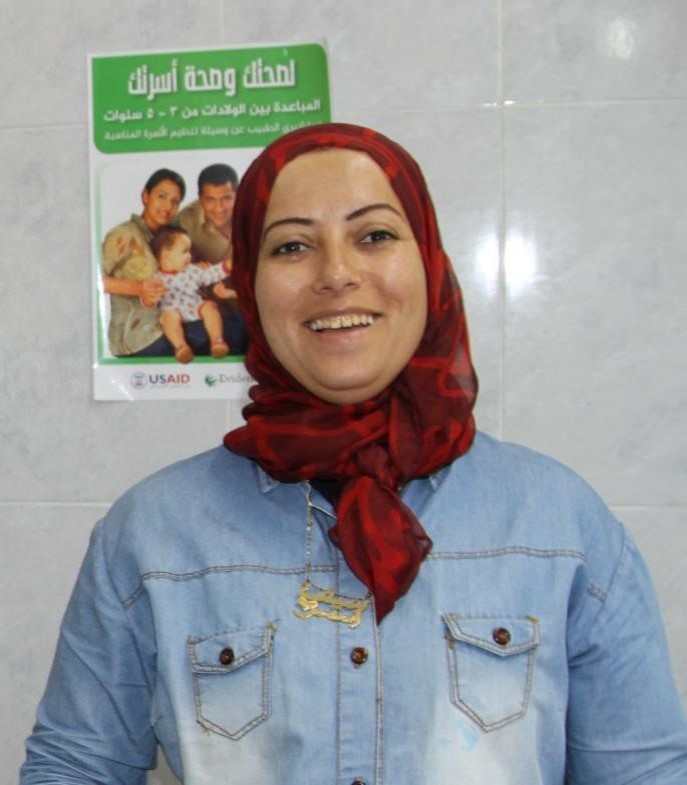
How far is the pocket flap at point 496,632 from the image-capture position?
806mm

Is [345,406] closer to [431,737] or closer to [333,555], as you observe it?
[333,555]

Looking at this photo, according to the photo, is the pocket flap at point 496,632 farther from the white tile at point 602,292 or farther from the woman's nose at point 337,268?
the white tile at point 602,292

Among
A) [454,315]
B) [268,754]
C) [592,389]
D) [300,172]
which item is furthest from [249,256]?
[592,389]


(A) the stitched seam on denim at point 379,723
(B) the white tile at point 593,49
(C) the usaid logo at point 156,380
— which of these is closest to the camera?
(A) the stitched seam on denim at point 379,723

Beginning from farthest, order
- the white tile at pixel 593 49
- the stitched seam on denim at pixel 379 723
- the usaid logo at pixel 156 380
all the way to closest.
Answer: the usaid logo at pixel 156 380 → the white tile at pixel 593 49 → the stitched seam on denim at pixel 379 723

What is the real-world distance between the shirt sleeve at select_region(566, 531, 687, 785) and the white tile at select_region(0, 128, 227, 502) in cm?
65

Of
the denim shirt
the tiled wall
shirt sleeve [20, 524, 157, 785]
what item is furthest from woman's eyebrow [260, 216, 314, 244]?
the tiled wall

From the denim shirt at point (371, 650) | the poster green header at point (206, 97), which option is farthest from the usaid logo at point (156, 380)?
the denim shirt at point (371, 650)

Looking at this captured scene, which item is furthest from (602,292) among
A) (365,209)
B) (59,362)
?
(59,362)

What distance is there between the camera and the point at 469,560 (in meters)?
0.83

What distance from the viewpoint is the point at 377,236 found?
0.84 m

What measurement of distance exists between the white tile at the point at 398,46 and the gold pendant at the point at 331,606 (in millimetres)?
717

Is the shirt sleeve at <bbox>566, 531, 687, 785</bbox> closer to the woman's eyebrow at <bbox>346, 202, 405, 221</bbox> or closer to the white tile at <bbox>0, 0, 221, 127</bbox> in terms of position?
the woman's eyebrow at <bbox>346, 202, 405, 221</bbox>

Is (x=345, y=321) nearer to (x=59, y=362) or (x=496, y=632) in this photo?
(x=496, y=632)
